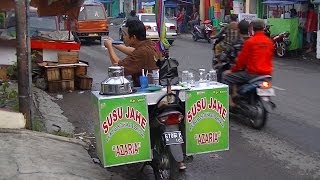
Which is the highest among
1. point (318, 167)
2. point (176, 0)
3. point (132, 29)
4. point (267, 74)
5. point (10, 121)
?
point (176, 0)

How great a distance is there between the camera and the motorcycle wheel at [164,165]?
5.21 metres

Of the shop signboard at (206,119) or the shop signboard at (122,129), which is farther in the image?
the shop signboard at (206,119)

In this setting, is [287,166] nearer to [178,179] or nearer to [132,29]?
[178,179]

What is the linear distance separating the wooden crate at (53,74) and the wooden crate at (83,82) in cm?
53

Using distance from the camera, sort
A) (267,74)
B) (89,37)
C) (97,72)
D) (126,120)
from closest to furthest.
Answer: (126,120) → (267,74) → (97,72) → (89,37)

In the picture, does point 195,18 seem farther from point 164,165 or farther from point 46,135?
point 164,165

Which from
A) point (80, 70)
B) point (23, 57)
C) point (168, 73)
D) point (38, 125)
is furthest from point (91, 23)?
point (168, 73)

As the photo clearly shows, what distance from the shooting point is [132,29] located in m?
5.88

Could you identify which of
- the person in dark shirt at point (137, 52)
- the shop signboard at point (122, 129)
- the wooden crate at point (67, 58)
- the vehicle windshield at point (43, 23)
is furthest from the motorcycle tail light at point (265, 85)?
the vehicle windshield at point (43, 23)

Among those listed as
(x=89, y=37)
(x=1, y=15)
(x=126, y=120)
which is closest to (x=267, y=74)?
(x=126, y=120)

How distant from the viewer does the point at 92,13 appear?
1025 inches

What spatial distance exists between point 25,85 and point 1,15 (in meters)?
6.21

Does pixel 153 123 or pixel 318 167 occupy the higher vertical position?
pixel 153 123

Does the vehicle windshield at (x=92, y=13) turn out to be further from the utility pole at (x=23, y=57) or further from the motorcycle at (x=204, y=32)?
the utility pole at (x=23, y=57)
